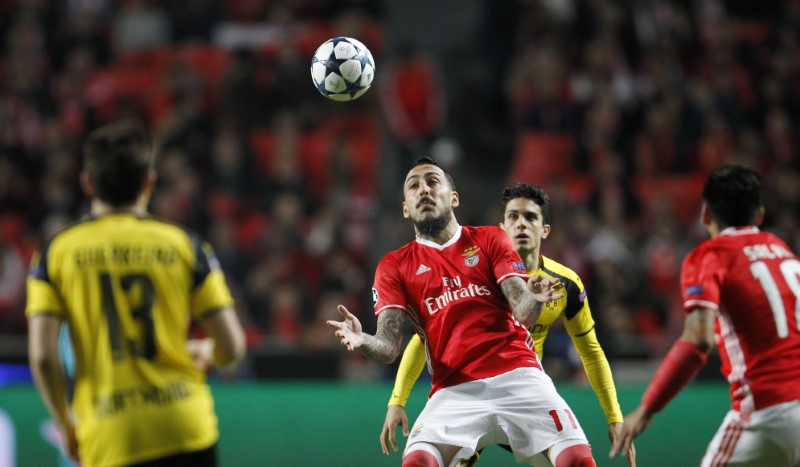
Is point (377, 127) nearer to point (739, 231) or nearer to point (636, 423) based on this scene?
point (739, 231)

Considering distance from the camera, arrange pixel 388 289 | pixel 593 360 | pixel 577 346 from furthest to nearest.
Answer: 1. pixel 577 346
2. pixel 593 360
3. pixel 388 289

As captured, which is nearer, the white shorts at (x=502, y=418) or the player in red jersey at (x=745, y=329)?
the player in red jersey at (x=745, y=329)

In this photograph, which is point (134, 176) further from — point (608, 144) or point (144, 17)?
point (144, 17)

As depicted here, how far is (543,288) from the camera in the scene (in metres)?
4.86

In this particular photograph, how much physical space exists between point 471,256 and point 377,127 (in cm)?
763

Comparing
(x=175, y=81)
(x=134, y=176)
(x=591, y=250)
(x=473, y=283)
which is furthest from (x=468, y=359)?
(x=175, y=81)

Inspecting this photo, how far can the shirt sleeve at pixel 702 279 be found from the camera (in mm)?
4137

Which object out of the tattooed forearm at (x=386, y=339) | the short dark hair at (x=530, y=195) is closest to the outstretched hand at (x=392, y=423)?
the tattooed forearm at (x=386, y=339)

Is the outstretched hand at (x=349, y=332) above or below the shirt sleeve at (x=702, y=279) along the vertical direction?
below

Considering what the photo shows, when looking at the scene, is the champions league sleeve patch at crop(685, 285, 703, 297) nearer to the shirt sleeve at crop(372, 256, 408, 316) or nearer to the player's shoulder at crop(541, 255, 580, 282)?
the player's shoulder at crop(541, 255, 580, 282)

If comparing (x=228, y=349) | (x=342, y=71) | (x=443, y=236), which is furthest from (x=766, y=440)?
(x=342, y=71)

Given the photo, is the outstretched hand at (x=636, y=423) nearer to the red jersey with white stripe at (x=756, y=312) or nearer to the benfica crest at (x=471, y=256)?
the red jersey with white stripe at (x=756, y=312)

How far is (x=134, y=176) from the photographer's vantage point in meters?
3.67

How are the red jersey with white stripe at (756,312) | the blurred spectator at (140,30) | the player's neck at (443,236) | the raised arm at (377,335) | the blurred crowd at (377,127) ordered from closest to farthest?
the red jersey with white stripe at (756,312)
the raised arm at (377,335)
the player's neck at (443,236)
the blurred crowd at (377,127)
the blurred spectator at (140,30)
